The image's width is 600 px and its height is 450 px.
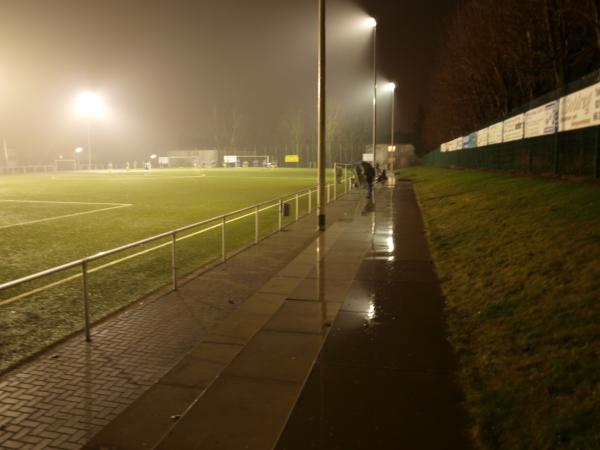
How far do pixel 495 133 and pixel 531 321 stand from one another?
829 inches

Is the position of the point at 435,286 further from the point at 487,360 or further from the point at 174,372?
the point at 174,372

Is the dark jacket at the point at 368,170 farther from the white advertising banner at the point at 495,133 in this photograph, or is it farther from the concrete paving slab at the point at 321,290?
the concrete paving slab at the point at 321,290

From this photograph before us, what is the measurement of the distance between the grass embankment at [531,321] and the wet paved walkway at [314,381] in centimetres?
27

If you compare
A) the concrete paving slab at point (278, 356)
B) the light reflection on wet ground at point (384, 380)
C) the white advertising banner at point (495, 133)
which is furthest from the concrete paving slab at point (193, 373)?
the white advertising banner at point (495, 133)

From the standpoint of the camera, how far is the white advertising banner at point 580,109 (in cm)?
1036

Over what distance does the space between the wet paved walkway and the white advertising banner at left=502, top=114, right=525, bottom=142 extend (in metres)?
13.3

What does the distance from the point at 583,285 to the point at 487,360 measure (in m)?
1.46

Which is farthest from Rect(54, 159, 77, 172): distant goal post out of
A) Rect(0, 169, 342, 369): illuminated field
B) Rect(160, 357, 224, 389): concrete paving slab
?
Rect(160, 357, 224, 389): concrete paving slab

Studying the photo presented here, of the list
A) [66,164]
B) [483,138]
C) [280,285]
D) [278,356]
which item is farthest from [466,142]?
[66,164]

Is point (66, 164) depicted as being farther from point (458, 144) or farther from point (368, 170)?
point (368, 170)

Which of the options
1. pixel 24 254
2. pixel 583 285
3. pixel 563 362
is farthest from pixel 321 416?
pixel 24 254

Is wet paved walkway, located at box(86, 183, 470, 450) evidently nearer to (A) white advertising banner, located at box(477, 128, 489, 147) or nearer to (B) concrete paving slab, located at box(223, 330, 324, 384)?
(B) concrete paving slab, located at box(223, 330, 324, 384)

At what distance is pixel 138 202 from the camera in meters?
23.5

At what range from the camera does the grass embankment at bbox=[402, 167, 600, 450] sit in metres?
3.45
